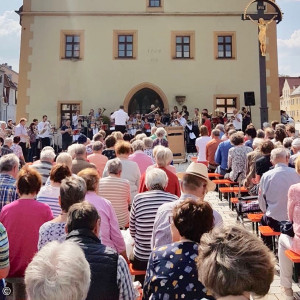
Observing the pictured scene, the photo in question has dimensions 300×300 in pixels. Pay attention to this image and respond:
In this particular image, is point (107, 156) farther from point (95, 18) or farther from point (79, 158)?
point (95, 18)

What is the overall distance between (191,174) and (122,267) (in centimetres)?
153

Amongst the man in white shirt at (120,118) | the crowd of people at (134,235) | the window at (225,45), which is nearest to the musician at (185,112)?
the man in white shirt at (120,118)

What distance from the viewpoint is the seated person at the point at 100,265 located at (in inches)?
88.3

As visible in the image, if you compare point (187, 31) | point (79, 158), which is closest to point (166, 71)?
point (187, 31)

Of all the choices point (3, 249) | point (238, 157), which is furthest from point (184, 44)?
point (3, 249)

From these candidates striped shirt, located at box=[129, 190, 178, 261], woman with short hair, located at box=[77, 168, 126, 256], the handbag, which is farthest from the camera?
the handbag

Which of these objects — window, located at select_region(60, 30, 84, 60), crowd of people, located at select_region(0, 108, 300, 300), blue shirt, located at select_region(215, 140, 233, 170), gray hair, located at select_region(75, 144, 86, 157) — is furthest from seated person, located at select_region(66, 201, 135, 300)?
window, located at select_region(60, 30, 84, 60)

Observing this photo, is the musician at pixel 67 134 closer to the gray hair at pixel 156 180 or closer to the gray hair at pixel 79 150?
the gray hair at pixel 79 150

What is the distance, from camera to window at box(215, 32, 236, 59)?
20.2m

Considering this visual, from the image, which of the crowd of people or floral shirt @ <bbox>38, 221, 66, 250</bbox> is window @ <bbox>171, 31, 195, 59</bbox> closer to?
the crowd of people

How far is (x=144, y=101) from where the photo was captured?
20609 millimetres

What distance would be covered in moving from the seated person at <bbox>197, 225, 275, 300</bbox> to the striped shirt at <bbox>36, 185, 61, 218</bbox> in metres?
2.77

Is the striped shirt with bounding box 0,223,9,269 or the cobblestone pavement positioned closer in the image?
the striped shirt with bounding box 0,223,9,269

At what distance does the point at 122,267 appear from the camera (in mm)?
2354
